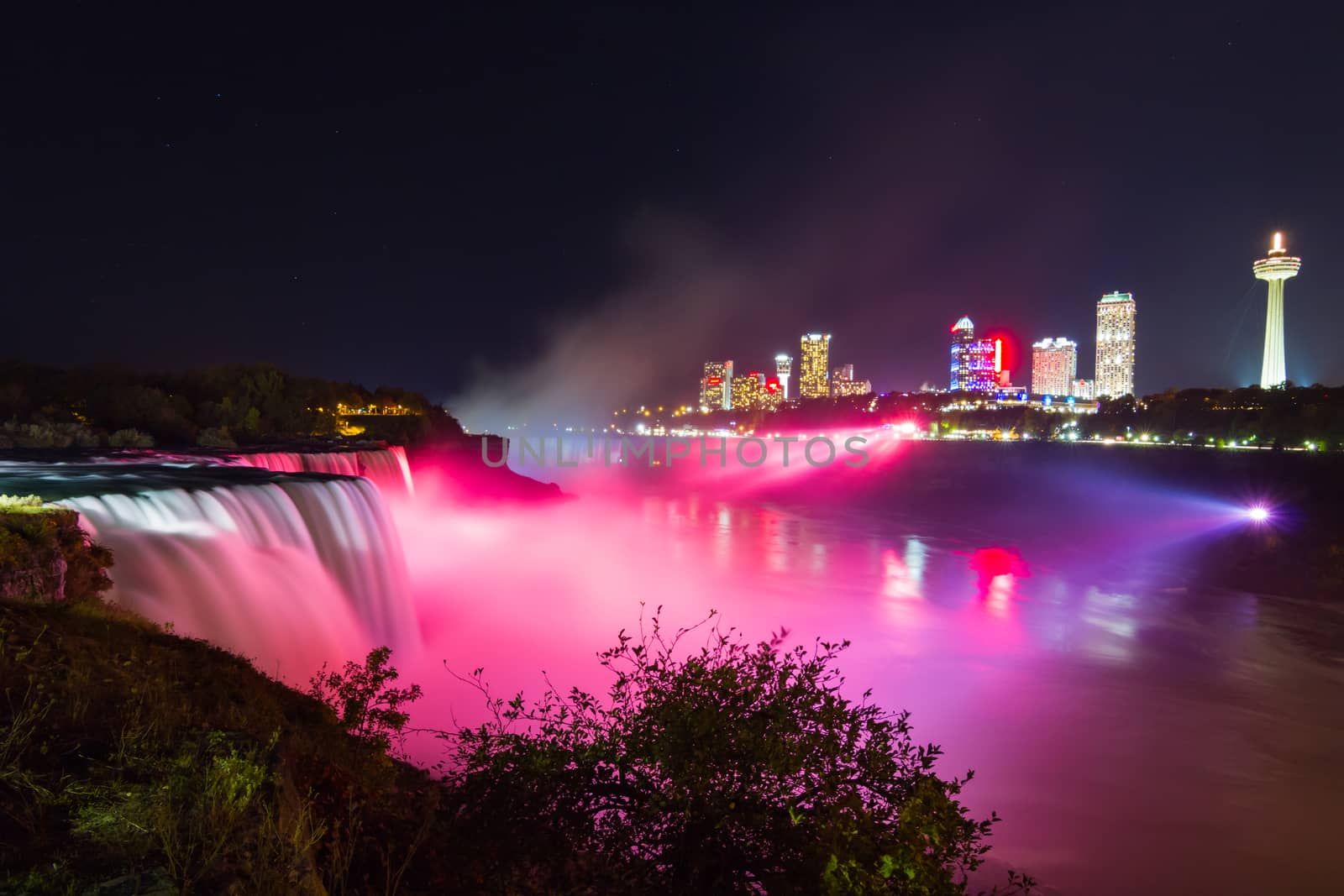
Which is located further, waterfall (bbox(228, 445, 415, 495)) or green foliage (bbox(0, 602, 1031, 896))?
waterfall (bbox(228, 445, 415, 495))

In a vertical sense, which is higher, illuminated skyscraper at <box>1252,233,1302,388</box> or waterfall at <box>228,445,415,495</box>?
illuminated skyscraper at <box>1252,233,1302,388</box>

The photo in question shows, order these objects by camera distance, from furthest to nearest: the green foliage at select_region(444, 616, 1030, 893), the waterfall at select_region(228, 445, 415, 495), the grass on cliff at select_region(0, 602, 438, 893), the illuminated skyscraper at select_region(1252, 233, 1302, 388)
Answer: the illuminated skyscraper at select_region(1252, 233, 1302, 388) → the waterfall at select_region(228, 445, 415, 495) → the green foliage at select_region(444, 616, 1030, 893) → the grass on cliff at select_region(0, 602, 438, 893)

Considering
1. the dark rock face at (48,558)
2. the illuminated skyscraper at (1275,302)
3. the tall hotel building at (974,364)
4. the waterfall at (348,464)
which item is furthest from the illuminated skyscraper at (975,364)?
the dark rock face at (48,558)

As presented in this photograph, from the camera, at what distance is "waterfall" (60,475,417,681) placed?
10.9m

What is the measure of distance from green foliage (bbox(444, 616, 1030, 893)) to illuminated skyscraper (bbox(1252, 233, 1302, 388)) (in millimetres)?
127263

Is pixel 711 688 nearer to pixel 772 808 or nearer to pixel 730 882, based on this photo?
pixel 772 808

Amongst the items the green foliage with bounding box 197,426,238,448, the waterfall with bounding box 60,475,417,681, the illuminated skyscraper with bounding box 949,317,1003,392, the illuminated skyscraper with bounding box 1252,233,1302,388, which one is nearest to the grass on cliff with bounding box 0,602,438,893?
the waterfall with bounding box 60,475,417,681

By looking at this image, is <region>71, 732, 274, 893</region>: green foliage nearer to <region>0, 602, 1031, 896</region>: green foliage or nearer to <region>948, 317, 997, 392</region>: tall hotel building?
<region>0, 602, 1031, 896</region>: green foliage

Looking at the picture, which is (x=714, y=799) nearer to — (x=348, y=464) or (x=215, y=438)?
(x=348, y=464)

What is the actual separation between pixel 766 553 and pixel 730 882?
106 ft

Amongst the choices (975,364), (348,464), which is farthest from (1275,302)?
(348,464)

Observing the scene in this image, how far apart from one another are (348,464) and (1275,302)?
130800 mm

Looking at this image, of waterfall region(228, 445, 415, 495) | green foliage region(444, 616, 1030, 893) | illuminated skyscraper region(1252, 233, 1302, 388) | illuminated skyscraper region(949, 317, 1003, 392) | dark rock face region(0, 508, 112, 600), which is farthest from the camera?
illuminated skyscraper region(949, 317, 1003, 392)

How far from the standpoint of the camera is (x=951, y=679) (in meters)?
17.8
